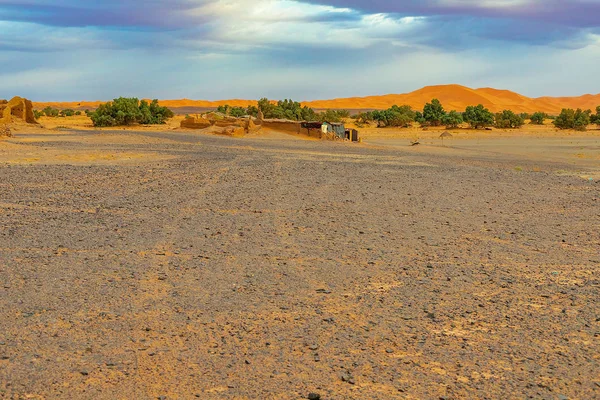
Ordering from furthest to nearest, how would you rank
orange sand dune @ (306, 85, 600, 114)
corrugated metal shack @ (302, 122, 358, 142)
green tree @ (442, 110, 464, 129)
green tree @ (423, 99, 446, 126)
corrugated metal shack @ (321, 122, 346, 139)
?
orange sand dune @ (306, 85, 600, 114) < green tree @ (423, 99, 446, 126) < green tree @ (442, 110, 464, 129) < corrugated metal shack @ (321, 122, 346, 139) < corrugated metal shack @ (302, 122, 358, 142)

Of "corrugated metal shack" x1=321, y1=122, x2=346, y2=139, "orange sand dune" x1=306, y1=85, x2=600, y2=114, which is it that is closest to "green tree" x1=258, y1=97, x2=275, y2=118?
"corrugated metal shack" x1=321, y1=122, x2=346, y2=139

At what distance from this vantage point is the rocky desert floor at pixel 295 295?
507 cm

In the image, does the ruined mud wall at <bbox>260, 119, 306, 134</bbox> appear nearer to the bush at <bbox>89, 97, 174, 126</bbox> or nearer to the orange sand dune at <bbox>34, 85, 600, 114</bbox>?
the bush at <bbox>89, 97, 174, 126</bbox>

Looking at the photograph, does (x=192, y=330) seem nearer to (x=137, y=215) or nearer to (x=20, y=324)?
(x=20, y=324)

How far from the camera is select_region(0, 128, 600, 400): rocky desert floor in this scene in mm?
5066

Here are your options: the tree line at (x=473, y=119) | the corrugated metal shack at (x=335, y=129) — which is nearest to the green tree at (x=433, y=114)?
the tree line at (x=473, y=119)

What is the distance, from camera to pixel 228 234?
10.6 meters

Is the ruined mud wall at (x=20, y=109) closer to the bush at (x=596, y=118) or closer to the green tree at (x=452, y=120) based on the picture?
the green tree at (x=452, y=120)

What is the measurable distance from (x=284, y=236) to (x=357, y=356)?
5067 millimetres

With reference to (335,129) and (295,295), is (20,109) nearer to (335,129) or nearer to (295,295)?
(335,129)

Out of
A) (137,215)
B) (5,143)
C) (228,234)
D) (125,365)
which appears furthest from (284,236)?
(5,143)

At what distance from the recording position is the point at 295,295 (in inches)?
285

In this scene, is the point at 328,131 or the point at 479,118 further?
the point at 479,118

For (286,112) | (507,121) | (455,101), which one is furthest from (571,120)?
(455,101)
